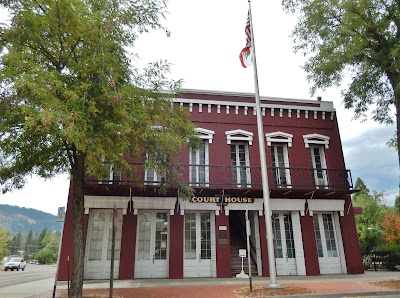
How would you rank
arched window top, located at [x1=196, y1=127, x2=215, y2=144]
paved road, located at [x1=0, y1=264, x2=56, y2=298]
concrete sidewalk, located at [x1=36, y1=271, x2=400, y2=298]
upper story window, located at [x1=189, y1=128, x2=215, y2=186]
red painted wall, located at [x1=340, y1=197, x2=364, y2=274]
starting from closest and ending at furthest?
concrete sidewalk, located at [x1=36, y1=271, x2=400, y2=298], paved road, located at [x1=0, y1=264, x2=56, y2=298], red painted wall, located at [x1=340, y1=197, x2=364, y2=274], upper story window, located at [x1=189, y1=128, x2=215, y2=186], arched window top, located at [x1=196, y1=127, x2=215, y2=144]

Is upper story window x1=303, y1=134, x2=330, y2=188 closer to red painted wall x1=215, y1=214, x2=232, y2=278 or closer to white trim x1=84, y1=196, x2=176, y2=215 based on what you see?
red painted wall x1=215, y1=214, x2=232, y2=278

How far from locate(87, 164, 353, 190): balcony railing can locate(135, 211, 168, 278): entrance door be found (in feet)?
5.61

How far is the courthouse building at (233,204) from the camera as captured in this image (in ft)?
42.8

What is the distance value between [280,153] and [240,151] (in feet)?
7.14

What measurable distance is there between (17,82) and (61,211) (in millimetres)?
4488

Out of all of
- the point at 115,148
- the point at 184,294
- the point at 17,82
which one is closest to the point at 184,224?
the point at 184,294

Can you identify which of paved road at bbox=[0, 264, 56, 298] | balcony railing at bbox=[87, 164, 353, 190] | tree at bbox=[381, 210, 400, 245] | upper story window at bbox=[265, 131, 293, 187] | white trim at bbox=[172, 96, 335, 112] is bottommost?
paved road at bbox=[0, 264, 56, 298]

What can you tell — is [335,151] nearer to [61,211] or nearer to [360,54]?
[360,54]

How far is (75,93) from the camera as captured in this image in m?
7.32

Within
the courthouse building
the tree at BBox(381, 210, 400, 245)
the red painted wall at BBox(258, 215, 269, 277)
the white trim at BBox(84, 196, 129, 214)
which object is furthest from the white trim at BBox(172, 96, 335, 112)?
the tree at BBox(381, 210, 400, 245)

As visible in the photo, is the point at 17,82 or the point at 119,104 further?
the point at 119,104

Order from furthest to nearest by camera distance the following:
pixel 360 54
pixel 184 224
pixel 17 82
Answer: pixel 184 224
pixel 360 54
pixel 17 82

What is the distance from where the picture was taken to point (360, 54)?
38.1ft

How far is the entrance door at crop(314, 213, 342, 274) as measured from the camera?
46.2 feet
